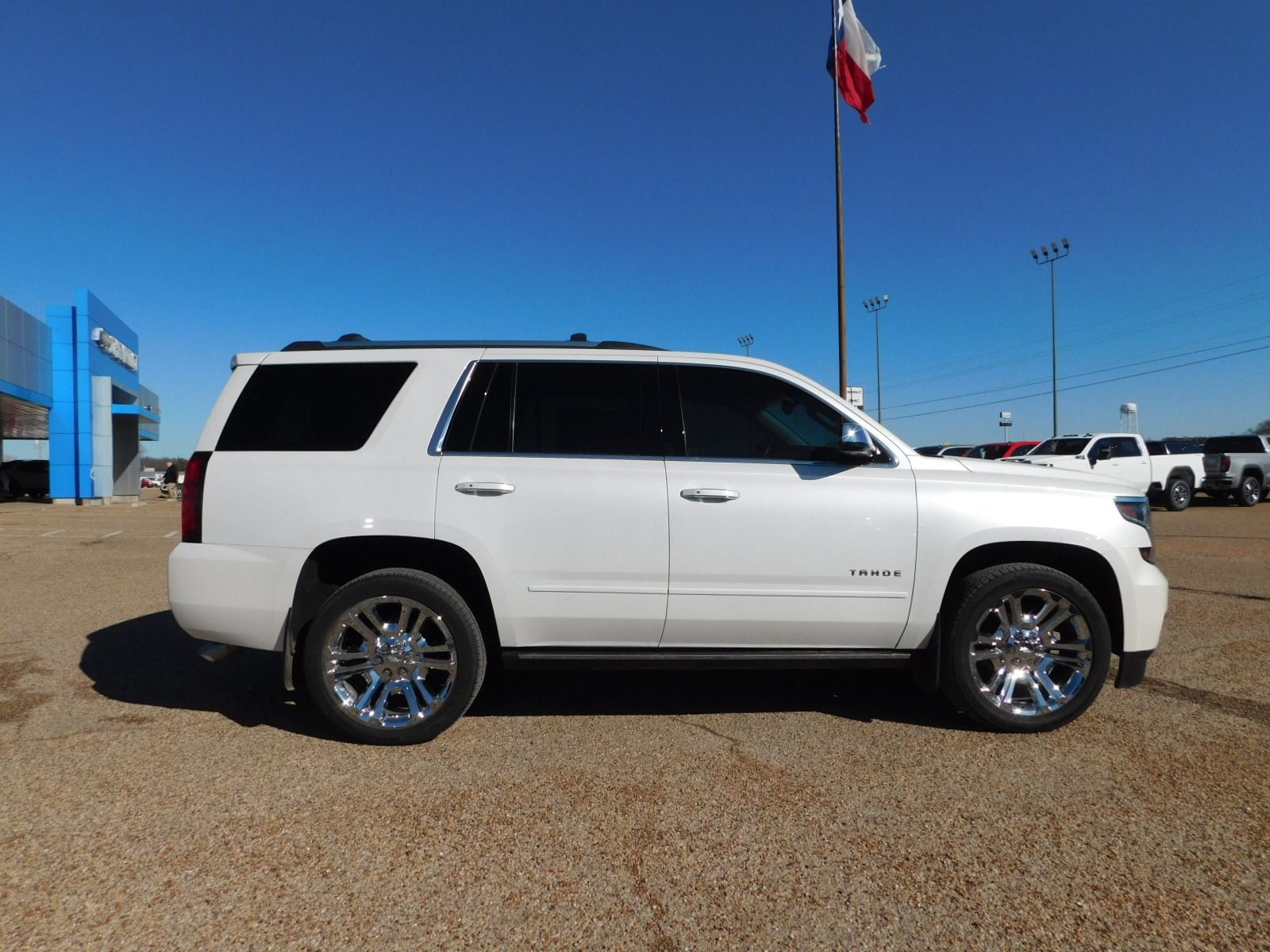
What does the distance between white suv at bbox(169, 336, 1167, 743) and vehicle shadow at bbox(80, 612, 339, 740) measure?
23.7 inches

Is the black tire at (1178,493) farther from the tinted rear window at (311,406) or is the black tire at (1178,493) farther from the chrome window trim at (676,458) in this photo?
the tinted rear window at (311,406)

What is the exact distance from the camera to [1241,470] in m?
20.2

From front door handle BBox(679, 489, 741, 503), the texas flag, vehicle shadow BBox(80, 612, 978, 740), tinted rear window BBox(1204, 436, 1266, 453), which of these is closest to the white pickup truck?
tinted rear window BBox(1204, 436, 1266, 453)

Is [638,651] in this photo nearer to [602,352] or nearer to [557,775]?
[557,775]

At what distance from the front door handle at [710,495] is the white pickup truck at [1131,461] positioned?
16.4 metres

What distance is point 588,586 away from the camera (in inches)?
141

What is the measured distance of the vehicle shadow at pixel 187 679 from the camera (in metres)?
4.02

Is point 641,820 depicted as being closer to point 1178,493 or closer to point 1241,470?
point 1178,493

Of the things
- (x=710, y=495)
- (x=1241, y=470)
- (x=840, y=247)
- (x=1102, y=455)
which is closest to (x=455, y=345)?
(x=710, y=495)

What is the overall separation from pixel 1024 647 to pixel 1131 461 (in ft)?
58.9

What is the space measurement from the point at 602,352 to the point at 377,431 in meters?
1.20

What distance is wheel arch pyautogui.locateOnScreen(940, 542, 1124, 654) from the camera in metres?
3.75

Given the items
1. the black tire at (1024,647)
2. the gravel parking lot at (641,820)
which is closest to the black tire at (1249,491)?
the gravel parking lot at (641,820)

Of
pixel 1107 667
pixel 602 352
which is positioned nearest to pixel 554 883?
pixel 602 352
